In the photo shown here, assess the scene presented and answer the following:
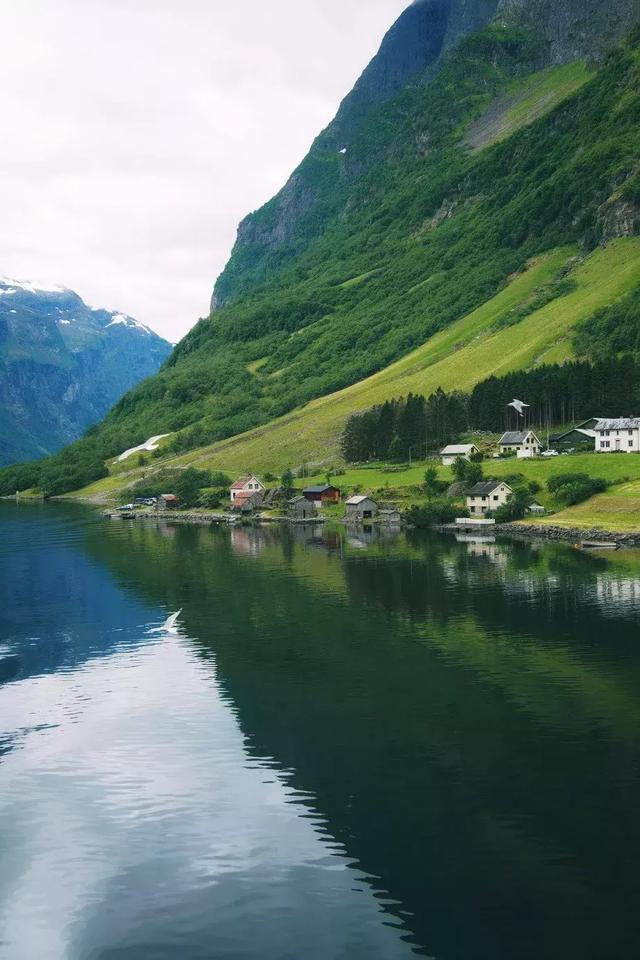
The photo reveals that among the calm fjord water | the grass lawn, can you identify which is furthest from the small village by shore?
the calm fjord water

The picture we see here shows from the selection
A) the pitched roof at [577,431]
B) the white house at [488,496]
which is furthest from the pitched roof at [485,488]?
the pitched roof at [577,431]

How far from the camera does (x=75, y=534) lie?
15088cm

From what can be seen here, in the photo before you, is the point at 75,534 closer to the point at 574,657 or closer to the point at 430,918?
the point at 574,657

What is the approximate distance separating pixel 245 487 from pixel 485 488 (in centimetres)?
6953

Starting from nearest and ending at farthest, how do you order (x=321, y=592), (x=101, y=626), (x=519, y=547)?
1. (x=101, y=626)
2. (x=321, y=592)
3. (x=519, y=547)

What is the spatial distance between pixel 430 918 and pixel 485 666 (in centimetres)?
2772

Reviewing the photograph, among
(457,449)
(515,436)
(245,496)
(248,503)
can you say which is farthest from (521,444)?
(245,496)

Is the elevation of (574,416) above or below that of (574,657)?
above

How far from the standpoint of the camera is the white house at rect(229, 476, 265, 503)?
194 metres

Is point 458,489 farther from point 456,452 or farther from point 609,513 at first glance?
point 609,513

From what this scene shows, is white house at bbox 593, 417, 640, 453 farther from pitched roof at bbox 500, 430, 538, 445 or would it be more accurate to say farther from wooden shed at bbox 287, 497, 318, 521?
wooden shed at bbox 287, 497, 318, 521

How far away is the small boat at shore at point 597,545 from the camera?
10906cm

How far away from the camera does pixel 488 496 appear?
14200 centimetres

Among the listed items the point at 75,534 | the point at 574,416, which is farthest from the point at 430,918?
the point at 574,416
